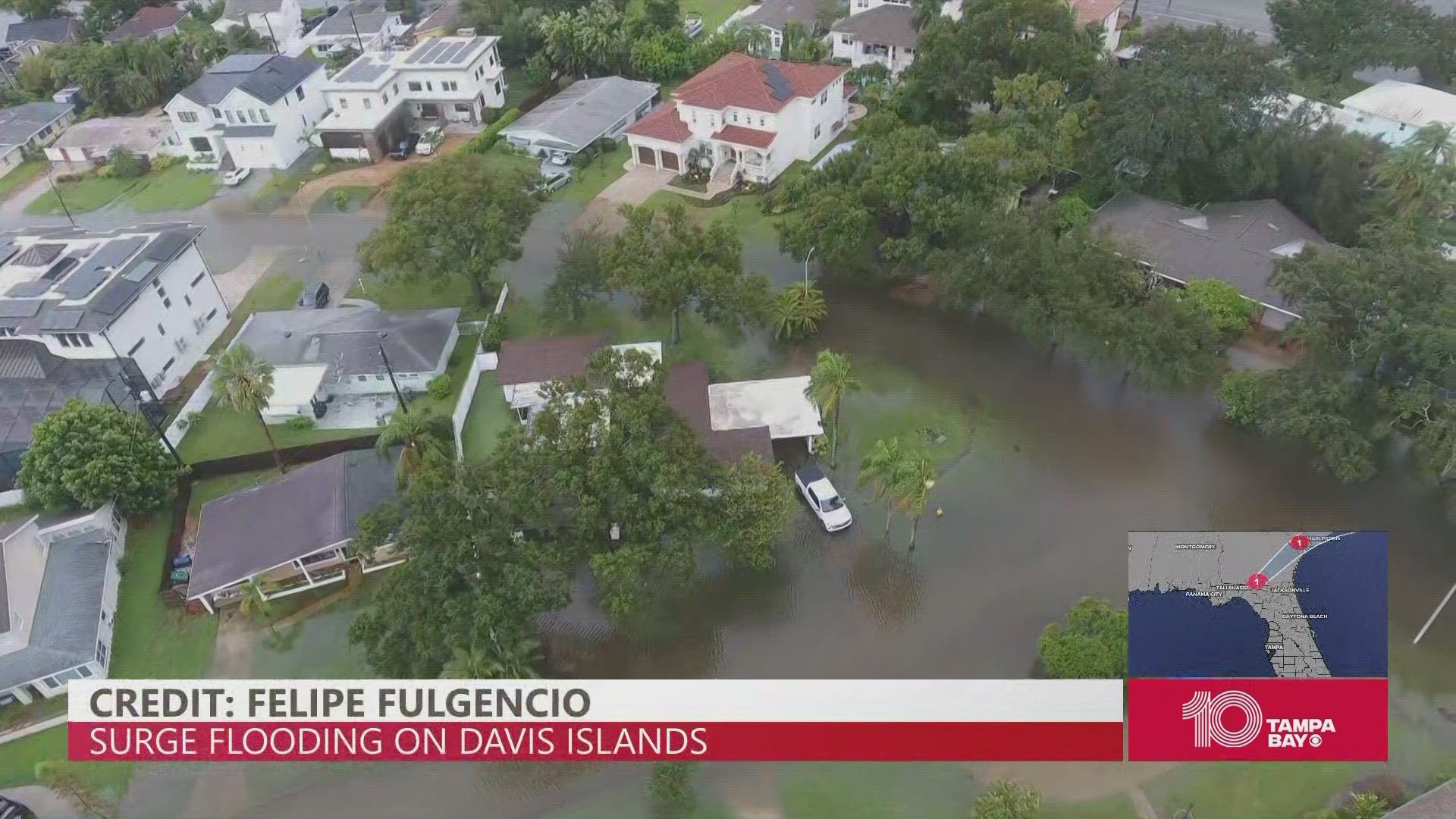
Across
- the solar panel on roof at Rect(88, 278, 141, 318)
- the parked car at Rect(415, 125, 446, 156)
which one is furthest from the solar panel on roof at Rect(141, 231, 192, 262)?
A: the parked car at Rect(415, 125, 446, 156)

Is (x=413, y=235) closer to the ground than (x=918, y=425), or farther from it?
farther from it

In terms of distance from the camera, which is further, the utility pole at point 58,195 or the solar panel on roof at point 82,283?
the utility pole at point 58,195

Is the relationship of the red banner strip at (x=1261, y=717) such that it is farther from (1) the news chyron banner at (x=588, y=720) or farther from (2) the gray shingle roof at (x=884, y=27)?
(2) the gray shingle roof at (x=884, y=27)

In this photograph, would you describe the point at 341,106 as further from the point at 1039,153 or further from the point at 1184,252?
the point at 1184,252

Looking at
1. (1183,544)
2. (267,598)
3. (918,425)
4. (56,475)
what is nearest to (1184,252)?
(918,425)

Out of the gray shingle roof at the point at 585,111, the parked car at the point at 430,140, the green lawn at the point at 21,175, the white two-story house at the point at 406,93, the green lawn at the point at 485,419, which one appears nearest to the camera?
the green lawn at the point at 485,419

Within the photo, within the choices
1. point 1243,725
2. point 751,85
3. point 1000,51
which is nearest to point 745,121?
point 751,85

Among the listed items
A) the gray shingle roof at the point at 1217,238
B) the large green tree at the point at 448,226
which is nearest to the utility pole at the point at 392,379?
the large green tree at the point at 448,226
